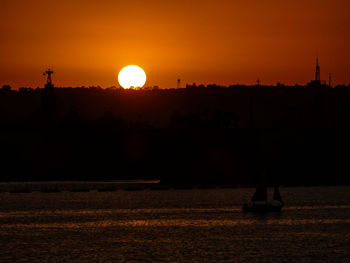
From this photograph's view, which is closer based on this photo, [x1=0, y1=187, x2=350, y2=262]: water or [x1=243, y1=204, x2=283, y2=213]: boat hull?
[x1=0, y1=187, x2=350, y2=262]: water

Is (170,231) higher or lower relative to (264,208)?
lower

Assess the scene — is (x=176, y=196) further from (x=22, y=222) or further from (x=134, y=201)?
(x=22, y=222)

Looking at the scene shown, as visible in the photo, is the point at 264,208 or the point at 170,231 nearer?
the point at 170,231

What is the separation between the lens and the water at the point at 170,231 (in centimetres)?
7912

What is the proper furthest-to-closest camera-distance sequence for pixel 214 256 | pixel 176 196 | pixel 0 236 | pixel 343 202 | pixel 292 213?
pixel 176 196
pixel 343 202
pixel 292 213
pixel 0 236
pixel 214 256

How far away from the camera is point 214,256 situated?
78375 mm

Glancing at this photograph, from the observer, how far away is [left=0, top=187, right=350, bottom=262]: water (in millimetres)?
79125

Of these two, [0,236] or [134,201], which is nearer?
[0,236]

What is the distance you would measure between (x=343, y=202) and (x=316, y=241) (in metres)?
68.1

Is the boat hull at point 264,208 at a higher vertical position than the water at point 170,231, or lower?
higher

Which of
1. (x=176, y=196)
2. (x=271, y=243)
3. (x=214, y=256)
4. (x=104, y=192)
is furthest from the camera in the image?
(x=104, y=192)

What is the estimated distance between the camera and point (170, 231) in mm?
101312

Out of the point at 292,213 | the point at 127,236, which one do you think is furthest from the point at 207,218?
the point at 127,236

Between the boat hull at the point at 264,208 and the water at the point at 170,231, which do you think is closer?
the water at the point at 170,231
